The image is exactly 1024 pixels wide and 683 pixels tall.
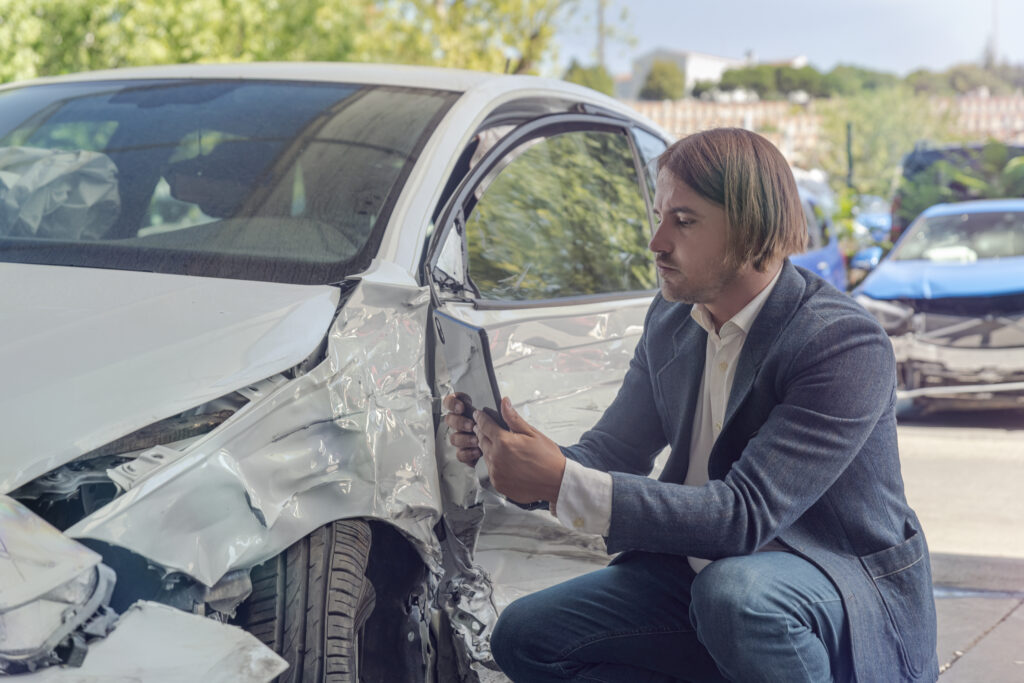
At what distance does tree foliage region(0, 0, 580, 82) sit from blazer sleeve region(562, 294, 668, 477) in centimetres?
1028

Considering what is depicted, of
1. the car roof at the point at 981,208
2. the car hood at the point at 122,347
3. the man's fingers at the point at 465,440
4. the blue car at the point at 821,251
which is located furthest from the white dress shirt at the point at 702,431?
the car roof at the point at 981,208

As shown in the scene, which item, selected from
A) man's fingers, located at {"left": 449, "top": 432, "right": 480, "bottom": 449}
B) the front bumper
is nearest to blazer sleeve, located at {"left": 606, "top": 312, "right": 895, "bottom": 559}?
man's fingers, located at {"left": 449, "top": 432, "right": 480, "bottom": 449}

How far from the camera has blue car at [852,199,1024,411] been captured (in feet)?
23.2

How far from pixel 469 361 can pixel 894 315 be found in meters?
5.70

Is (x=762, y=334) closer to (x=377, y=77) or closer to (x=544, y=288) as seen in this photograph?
(x=544, y=288)

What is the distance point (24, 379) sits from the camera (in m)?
1.85

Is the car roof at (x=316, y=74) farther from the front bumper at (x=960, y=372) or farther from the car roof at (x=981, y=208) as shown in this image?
the car roof at (x=981, y=208)

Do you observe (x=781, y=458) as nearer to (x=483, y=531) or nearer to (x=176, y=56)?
(x=483, y=531)

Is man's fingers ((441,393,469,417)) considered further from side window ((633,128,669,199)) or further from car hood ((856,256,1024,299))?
car hood ((856,256,1024,299))

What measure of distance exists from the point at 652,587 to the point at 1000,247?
257 inches

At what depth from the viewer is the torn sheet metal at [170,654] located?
162 centimetres

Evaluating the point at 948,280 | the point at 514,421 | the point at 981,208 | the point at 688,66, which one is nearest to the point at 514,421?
the point at 514,421

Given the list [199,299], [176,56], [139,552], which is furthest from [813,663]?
[176,56]

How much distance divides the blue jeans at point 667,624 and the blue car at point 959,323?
543cm
